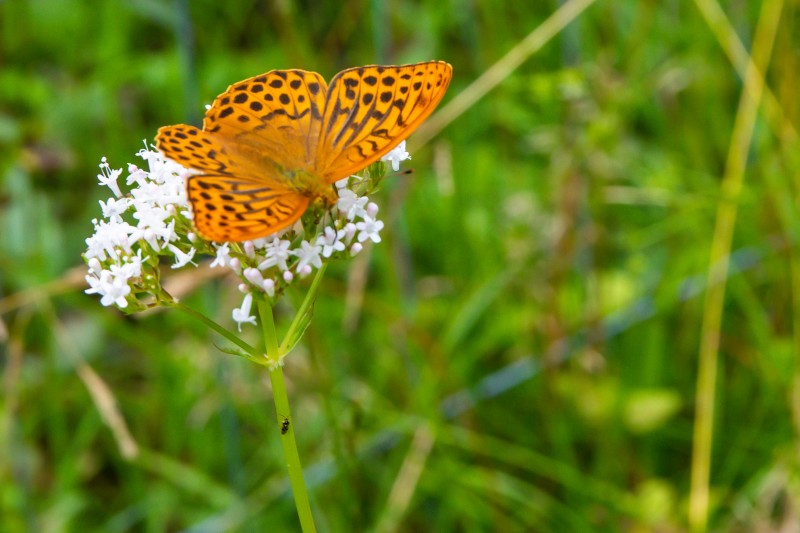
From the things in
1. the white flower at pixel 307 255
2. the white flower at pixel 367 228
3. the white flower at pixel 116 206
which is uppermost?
the white flower at pixel 116 206

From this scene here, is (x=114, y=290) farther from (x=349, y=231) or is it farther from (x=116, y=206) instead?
(x=349, y=231)

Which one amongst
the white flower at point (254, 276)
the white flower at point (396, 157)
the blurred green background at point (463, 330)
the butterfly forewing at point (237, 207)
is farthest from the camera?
the blurred green background at point (463, 330)

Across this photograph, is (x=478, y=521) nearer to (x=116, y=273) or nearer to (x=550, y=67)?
(x=116, y=273)

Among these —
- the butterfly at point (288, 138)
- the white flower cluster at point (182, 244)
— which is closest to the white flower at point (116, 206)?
the white flower cluster at point (182, 244)

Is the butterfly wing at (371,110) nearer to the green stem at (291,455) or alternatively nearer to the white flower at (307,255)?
the white flower at (307,255)

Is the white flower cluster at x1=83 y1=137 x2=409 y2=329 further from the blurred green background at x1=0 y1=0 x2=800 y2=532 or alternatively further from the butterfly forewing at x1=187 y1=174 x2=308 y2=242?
the blurred green background at x1=0 y1=0 x2=800 y2=532

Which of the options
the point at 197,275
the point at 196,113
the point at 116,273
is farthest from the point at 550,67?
the point at 116,273
